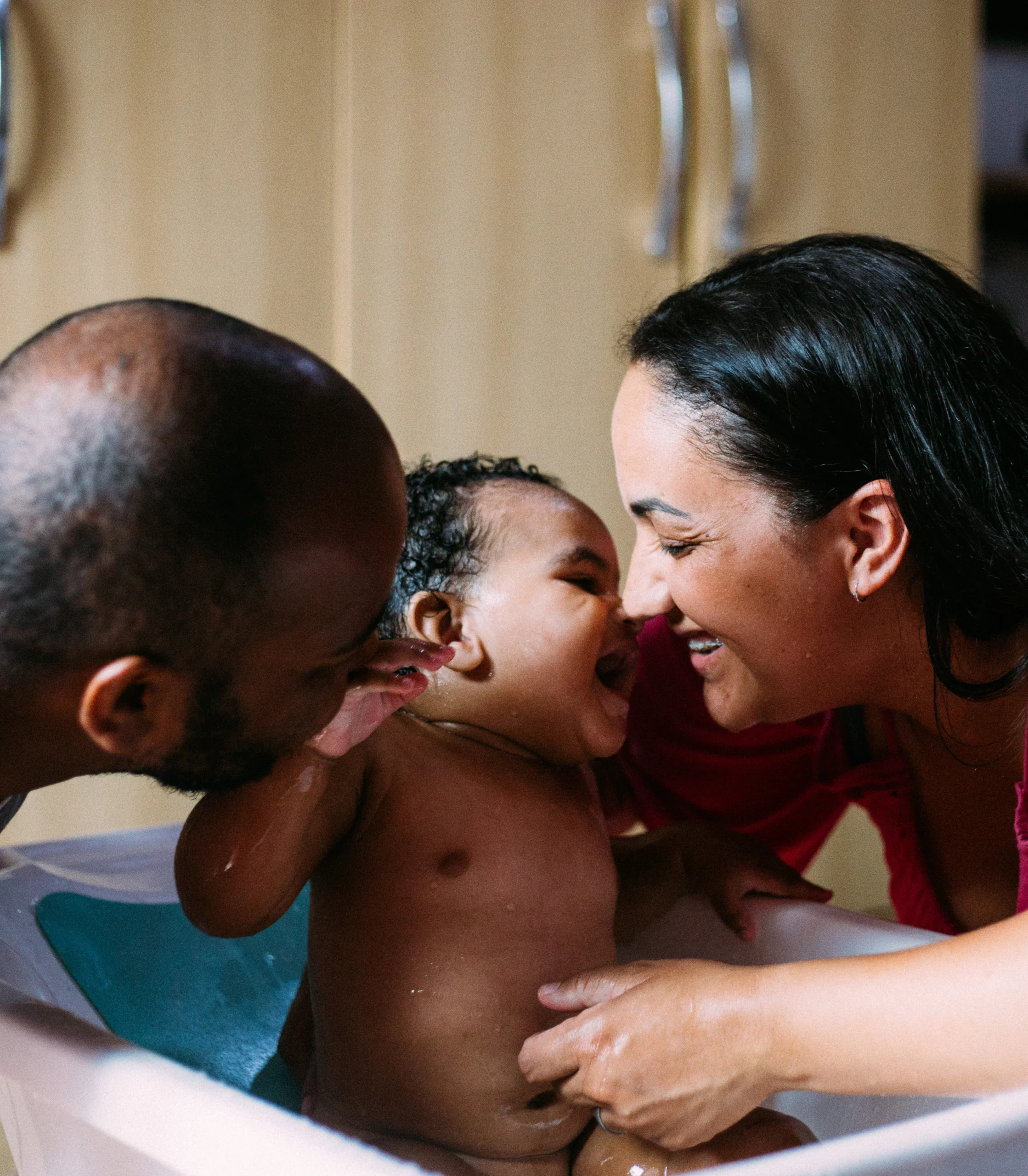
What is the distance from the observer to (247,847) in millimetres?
729

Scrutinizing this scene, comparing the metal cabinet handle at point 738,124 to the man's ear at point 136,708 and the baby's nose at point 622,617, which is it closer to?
the baby's nose at point 622,617

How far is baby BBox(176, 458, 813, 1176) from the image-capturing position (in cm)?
77

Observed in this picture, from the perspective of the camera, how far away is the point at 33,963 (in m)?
0.82

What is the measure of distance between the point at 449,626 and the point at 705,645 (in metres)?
0.23

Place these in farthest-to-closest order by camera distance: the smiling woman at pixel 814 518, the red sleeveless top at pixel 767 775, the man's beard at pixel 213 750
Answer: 1. the red sleeveless top at pixel 767 775
2. the smiling woman at pixel 814 518
3. the man's beard at pixel 213 750

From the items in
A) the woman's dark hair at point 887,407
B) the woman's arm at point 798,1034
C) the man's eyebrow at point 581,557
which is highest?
the woman's dark hair at point 887,407

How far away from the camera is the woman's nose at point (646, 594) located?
0.95 meters

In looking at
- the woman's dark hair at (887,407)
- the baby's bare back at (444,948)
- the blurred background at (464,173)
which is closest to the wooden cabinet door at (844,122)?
the blurred background at (464,173)

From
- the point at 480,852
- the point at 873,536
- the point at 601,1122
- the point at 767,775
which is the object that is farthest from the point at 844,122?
the point at 601,1122

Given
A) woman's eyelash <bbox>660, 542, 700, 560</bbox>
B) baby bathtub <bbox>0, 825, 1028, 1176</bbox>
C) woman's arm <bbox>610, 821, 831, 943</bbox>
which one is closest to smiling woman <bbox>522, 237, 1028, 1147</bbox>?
woman's eyelash <bbox>660, 542, 700, 560</bbox>

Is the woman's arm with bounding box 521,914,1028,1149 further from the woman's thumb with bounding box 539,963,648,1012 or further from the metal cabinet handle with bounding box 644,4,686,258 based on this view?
the metal cabinet handle with bounding box 644,4,686,258

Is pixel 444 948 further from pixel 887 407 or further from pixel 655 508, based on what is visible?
pixel 887 407

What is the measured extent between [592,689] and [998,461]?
333mm

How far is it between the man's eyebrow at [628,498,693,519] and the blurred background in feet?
2.88
